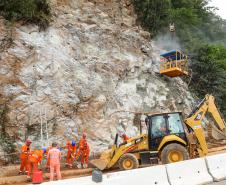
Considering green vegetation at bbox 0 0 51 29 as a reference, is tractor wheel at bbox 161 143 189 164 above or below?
below

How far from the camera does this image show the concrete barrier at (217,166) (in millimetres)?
8422

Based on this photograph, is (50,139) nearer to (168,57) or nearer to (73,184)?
(73,184)

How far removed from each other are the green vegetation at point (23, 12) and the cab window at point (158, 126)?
11079 millimetres

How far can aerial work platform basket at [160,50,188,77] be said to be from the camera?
23.1 metres

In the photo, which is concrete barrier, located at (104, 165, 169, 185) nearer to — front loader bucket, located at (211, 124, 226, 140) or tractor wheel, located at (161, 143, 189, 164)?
tractor wheel, located at (161, 143, 189, 164)

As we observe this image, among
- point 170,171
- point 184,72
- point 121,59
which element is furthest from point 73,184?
point 184,72

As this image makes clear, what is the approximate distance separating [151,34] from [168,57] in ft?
11.9

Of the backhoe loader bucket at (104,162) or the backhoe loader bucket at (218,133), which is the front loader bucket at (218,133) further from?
the backhoe loader bucket at (104,162)

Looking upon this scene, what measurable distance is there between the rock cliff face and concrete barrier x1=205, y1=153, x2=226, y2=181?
8377 millimetres

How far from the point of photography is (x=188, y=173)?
7883mm

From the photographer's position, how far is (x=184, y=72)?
24312mm

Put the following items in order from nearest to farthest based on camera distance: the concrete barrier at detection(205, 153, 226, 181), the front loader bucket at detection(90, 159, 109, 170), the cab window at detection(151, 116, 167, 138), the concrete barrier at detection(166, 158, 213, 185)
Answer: the concrete barrier at detection(166, 158, 213, 185) → the concrete barrier at detection(205, 153, 226, 181) → the cab window at detection(151, 116, 167, 138) → the front loader bucket at detection(90, 159, 109, 170)

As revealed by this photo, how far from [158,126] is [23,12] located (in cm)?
1168

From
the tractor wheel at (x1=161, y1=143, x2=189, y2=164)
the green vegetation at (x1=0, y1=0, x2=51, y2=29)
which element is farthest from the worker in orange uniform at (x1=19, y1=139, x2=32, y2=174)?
the green vegetation at (x1=0, y1=0, x2=51, y2=29)
